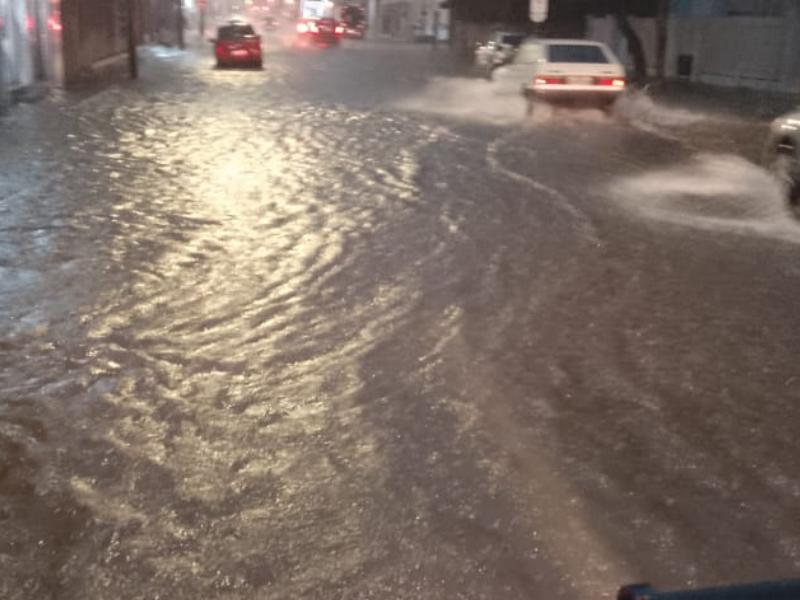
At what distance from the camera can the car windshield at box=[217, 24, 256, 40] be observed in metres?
38.7

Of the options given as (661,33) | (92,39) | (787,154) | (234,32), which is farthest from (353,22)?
(787,154)

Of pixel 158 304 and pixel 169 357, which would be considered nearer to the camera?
pixel 169 357

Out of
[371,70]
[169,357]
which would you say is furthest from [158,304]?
[371,70]

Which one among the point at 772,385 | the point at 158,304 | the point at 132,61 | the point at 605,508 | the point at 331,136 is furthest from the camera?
the point at 132,61

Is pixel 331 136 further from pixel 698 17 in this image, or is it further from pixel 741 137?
pixel 698 17

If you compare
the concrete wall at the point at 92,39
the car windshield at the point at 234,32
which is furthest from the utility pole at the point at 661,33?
the concrete wall at the point at 92,39

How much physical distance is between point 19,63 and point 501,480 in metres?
24.1

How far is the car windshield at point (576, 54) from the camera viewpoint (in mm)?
21781

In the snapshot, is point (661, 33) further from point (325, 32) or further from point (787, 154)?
point (325, 32)

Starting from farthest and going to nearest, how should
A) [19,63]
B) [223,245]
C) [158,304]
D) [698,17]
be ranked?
[698,17]
[19,63]
[223,245]
[158,304]

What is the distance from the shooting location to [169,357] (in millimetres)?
7367

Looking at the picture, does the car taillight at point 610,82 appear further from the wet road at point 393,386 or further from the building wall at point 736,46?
the building wall at point 736,46

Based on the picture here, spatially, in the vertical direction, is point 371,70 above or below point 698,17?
below

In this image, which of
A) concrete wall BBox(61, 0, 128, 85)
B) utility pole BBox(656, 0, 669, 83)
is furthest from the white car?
concrete wall BBox(61, 0, 128, 85)
